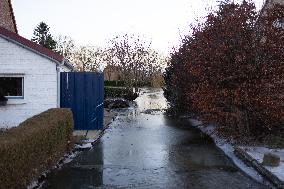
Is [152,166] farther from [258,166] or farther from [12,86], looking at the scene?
[12,86]

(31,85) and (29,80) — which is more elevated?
(29,80)

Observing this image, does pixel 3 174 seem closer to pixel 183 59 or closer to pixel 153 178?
pixel 153 178

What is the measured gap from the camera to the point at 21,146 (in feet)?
28.9

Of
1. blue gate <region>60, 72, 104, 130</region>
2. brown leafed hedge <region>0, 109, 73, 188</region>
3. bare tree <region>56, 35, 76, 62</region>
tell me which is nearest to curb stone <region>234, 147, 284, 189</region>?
brown leafed hedge <region>0, 109, 73, 188</region>

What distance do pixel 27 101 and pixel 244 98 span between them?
9.07 meters

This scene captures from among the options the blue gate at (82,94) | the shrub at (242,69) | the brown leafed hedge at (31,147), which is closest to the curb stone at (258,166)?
the shrub at (242,69)

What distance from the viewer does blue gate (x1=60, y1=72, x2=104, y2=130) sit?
19.8 meters

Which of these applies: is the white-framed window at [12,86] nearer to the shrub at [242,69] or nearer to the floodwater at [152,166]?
the floodwater at [152,166]

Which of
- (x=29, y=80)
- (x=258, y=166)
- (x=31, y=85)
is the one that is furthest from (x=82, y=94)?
(x=258, y=166)

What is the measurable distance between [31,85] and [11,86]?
0.98 metres

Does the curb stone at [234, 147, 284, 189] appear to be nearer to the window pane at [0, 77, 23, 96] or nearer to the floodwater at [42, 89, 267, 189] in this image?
the floodwater at [42, 89, 267, 189]

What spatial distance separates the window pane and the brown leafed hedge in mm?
5557

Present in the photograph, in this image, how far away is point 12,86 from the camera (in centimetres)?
1914

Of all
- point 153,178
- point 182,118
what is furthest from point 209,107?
point 182,118
